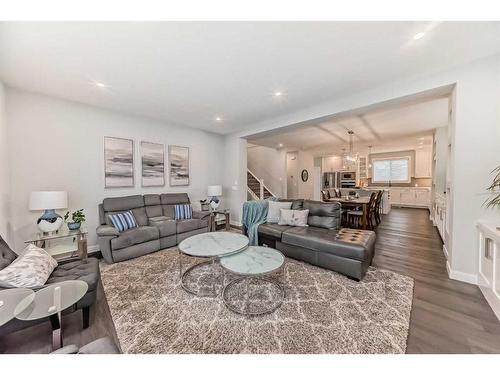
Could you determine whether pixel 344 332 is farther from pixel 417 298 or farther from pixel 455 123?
pixel 455 123

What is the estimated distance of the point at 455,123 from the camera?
8.20 ft

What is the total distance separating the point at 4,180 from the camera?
2.68m

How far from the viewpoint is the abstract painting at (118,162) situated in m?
3.79

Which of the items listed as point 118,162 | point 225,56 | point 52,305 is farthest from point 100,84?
point 52,305

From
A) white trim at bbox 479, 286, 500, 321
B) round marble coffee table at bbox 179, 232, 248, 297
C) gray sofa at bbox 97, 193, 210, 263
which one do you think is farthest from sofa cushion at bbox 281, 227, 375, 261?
gray sofa at bbox 97, 193, 210, 263

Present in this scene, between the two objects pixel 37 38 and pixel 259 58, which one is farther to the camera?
pixel 259 58

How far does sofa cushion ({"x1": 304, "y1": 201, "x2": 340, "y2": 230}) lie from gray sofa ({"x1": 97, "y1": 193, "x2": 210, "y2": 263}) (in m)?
2.28

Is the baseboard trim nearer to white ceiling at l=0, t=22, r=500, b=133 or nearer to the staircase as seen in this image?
white ceiling at l=0, t=22, r=500, b=133

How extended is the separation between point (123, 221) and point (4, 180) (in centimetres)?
153

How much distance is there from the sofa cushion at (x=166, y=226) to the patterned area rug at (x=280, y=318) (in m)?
1.06
